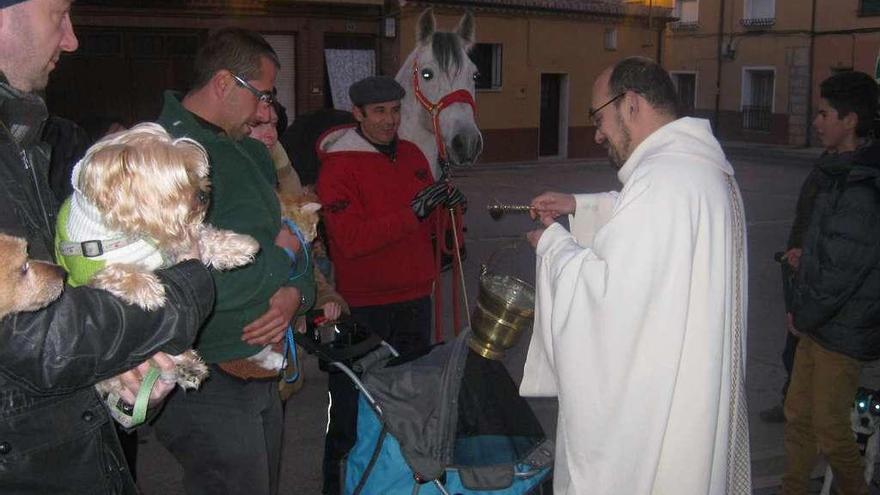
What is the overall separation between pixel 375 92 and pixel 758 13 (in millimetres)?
31877

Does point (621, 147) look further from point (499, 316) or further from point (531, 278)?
point (531, 278)

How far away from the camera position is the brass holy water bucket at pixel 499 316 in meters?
3.16

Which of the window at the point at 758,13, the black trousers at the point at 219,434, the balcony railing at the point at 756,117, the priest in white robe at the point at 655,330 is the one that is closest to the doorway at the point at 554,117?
the balcony railing at the point at 756,117

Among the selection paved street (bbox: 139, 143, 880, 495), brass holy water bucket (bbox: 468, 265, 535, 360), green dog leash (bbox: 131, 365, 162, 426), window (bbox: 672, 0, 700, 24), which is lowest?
paved street (bbox: 139, 143, 880, 495)

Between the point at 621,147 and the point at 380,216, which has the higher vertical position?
the point at 621,147

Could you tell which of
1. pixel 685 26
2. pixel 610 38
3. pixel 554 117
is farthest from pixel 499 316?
pixel 685 26

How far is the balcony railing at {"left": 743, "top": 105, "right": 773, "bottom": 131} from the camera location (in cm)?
3191

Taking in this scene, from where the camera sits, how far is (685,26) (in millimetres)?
34125

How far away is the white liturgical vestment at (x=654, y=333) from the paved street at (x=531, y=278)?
3.34 feet

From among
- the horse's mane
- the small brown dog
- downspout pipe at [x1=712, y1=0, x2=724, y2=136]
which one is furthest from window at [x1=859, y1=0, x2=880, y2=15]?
the small brown dog

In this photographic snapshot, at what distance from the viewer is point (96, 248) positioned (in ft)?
6.19

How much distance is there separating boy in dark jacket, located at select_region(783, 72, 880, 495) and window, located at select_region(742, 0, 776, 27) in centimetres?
3096

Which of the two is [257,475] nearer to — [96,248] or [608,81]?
[96,248]

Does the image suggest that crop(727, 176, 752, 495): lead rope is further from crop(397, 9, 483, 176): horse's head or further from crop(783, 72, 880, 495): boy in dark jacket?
crop(397, 9, 483, 176): horse's head
